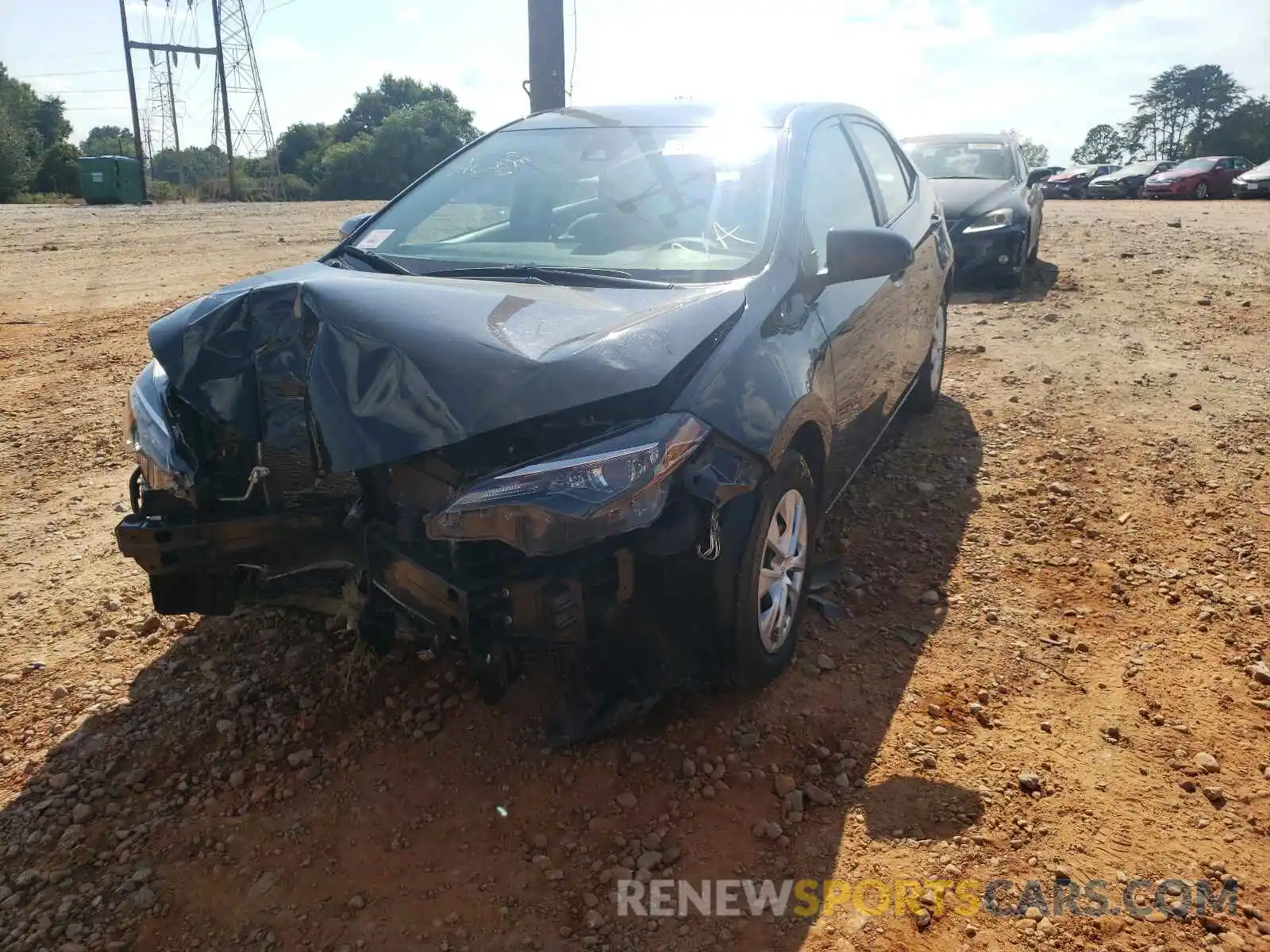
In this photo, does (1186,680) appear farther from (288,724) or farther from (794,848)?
(288,724)

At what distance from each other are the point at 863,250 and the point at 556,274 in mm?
1019

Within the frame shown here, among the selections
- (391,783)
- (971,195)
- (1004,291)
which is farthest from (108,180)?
(391,783)

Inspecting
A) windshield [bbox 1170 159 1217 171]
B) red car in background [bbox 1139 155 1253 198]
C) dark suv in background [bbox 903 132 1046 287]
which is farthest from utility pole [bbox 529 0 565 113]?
windshield [bbox 1170 159 1217 171]

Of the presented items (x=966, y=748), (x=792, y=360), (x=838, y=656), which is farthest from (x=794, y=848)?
(x=792, y=360)

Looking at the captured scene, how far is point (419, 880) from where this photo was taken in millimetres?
2283

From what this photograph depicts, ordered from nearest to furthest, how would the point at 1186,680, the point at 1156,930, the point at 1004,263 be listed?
the point at 1156,930, the point at 1186,680, the point at 1004,263

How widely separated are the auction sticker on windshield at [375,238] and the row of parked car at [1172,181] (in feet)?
64.2

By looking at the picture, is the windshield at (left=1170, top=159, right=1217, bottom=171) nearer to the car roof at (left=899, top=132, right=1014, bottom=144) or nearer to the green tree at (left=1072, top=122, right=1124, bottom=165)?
the car roof at (left=899, top=132, right=1014, bottom=144)

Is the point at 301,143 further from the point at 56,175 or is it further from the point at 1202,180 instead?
the point at 1202,180

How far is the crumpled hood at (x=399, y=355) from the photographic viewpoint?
7.24 feet

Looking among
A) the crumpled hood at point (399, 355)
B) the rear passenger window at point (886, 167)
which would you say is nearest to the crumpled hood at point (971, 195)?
the rear passenger window at point (886, 167)

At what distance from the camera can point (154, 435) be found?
2.66 metres

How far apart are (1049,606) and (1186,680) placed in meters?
0.54

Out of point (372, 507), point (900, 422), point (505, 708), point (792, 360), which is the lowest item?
point (505, 708)
